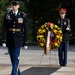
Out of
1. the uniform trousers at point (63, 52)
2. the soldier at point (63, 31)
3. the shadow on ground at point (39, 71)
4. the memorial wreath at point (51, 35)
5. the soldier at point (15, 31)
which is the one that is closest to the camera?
the soldier at point (15, 31)

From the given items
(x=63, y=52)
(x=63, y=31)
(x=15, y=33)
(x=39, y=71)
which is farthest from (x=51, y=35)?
(x=15, y=33)

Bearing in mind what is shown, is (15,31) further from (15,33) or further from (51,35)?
(51,35)

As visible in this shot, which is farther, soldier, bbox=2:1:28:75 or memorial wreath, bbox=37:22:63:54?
memorial wreath, bbox=37:22:63:54

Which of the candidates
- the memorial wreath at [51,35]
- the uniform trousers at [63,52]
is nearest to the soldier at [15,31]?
the memorial wreath at [51,35]

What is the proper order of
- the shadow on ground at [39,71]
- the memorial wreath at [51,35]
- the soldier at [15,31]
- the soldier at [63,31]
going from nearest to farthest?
the soldier at [15,31] → the shadow on ground at [39,71] → the memorial wreath at [51,35] → the soldier at [63,31]

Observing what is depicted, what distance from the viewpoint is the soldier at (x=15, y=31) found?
25.9 feet

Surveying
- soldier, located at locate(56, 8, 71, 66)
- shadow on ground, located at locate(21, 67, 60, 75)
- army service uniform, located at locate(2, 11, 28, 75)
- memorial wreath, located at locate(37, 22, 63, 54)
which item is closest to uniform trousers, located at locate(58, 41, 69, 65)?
soldier, located at locate(56, 8, 71, 66)

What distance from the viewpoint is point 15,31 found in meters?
7.95

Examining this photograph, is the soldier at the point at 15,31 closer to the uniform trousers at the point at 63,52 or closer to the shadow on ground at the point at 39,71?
the shadow on ground at the point at 39,71

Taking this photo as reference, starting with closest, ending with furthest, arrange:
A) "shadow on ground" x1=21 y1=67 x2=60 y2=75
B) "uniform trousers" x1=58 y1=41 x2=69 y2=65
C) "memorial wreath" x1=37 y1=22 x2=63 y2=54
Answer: "shadow on ground" x1=21 y1=67 x2=60 y2=75 → "memorial wreath" x1=37 y1=22 x2=63 y2=54 → "uniform trousers" x1=58 y1=41 x2=69 y2=65

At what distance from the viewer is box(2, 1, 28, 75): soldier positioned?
7.91 meters

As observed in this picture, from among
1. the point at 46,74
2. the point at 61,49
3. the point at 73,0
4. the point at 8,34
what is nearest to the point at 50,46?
the point at 61,49

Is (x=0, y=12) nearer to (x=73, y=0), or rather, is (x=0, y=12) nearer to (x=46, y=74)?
(x=73, y=0)

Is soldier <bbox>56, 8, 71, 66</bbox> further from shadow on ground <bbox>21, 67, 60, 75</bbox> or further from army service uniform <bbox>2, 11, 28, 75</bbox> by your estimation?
army service uniform <bbox>2, 11, 28, 75</bbox>
